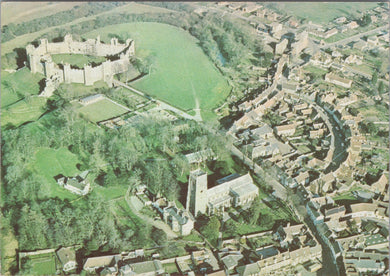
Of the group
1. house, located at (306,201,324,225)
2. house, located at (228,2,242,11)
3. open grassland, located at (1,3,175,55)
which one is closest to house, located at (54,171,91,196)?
house, located at (306,201,324,225)

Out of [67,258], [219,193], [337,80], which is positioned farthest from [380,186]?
[67,258]

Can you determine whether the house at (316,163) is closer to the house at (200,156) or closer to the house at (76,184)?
the house at (200,156)

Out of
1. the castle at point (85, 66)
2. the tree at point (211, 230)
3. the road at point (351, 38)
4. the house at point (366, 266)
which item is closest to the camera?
the house at point (366, 266)

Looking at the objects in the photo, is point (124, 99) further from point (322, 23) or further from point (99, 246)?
point (322, 23)

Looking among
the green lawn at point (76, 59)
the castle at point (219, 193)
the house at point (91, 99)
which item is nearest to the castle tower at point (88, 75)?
the green lawn at point (76, 59)

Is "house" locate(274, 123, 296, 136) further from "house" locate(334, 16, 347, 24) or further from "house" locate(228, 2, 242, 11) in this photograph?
"house" locate(228, 2, 242, 11)

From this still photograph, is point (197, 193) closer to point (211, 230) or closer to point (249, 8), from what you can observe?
point (211, 230)

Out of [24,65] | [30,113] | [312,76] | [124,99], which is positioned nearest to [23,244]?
[30,113]
